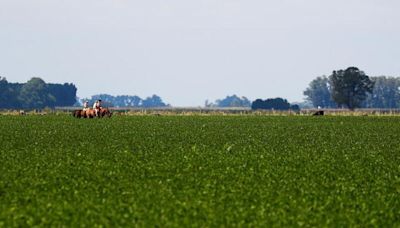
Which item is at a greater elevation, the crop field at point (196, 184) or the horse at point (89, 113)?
the horse at point (89, 113)

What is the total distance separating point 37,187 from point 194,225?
22.5ft

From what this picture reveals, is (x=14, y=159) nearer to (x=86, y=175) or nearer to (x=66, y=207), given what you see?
(x=86, y=175)

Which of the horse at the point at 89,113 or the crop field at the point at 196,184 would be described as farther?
the horse at the point at 89,113

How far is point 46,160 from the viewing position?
28.4 meters

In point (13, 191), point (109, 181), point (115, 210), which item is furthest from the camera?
point (109, 181)

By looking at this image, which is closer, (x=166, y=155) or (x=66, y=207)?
(x=66, y=207)

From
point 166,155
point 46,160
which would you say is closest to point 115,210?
point 46,160

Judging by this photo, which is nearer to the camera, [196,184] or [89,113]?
[196,184]

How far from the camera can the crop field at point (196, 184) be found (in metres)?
17.2

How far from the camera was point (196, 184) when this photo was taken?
22.4 m

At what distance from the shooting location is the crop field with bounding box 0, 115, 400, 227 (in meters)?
17.2

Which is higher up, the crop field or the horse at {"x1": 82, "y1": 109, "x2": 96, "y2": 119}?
the horse at {"x1": 82, "y1": 109, "x2": 96, "y2": 119}

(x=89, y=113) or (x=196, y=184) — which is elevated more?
(x=89, y=113)

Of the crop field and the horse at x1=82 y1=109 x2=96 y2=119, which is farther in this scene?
the horse at x1=82 y1=109 x2=96 y2=119
